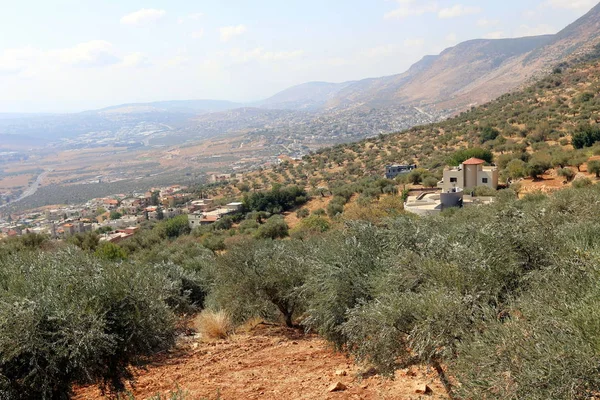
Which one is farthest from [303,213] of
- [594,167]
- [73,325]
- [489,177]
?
[73,325]

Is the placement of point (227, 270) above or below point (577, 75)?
below

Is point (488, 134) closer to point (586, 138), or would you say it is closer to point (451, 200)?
point (586, 138)

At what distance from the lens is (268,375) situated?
30.1 feet

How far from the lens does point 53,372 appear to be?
6500 mm

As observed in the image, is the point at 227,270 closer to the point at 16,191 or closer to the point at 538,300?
the point at 538,300

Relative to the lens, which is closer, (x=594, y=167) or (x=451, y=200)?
(x=451, y=200)

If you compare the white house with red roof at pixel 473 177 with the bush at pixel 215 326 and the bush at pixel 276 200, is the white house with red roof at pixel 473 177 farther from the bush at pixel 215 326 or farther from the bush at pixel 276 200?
the bush at pixel 215 326

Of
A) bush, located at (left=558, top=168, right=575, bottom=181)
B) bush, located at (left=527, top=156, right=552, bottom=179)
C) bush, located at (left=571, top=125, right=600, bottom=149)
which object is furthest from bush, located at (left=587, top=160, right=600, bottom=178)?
bush, located at (left=571, top=125, right=600, bottom=149)

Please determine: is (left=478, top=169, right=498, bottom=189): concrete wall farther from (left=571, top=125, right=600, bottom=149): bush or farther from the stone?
the stone

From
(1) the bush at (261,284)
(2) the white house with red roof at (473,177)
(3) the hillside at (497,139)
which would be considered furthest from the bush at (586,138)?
(1) the bush at (261,284)

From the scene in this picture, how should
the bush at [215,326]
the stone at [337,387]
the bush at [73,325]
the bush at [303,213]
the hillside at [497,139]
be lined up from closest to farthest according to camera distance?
the bush at [73,325]
the stone at [337,387]
the bush at [215,326]
the bush at [303,213]
the hillside at [497,139]

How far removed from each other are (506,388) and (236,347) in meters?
7.69

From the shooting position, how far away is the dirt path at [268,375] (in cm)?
773

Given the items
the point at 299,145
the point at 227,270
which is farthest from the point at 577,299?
the point at 299,145
